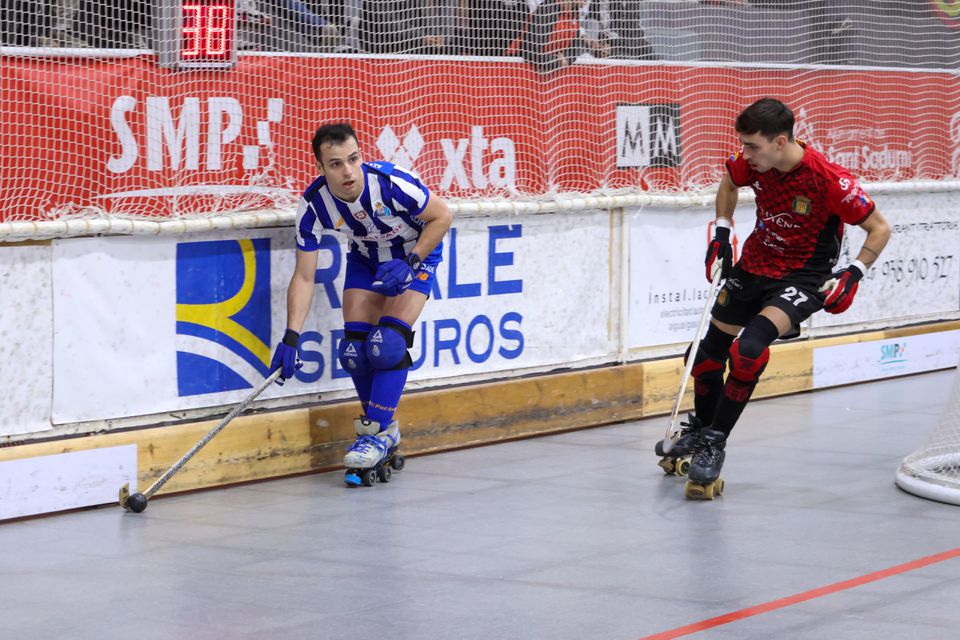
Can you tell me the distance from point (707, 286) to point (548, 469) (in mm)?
2609

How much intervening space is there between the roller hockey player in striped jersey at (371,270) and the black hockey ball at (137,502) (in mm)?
912

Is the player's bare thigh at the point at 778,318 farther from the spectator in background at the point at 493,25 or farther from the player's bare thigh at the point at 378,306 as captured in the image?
the spectator in background at the point at 493,25

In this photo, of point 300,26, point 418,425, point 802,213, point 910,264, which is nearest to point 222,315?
point 418,425

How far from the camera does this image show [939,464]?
23.3ft

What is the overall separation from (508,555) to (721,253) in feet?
7.20

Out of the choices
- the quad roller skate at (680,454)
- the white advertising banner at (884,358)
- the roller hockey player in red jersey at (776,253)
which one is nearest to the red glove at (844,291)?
the roller hockey player in red jersey at (776,253)

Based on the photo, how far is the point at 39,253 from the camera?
6.58 meters

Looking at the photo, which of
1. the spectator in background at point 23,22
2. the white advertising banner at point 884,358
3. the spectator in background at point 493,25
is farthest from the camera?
the white advertising banner at point 884,358

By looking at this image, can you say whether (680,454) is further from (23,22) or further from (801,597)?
(23,22)

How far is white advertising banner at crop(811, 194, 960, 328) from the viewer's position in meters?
11.0

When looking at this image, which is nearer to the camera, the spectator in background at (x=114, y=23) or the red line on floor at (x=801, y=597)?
the red line on floor at (x=801, y=597)

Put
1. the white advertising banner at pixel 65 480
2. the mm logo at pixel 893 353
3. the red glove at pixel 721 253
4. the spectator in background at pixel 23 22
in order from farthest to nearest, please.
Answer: the mm logo at pixel 893 353 → the red glove at pixel 721 253 → the spectator in background at pixel 23 22 → the white advertising banner at pixel 65 480

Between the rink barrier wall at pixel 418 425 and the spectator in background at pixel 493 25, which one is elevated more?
the spectator in background at pixel 493 25

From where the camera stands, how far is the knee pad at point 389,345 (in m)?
7.17
